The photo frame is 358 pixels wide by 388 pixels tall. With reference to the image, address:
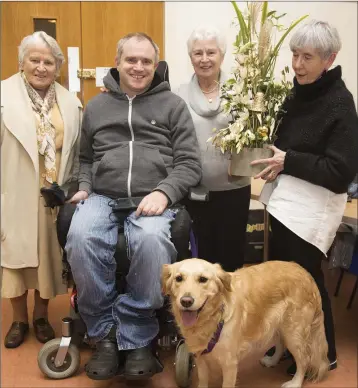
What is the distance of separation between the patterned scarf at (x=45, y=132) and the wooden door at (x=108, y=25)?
1.63 metres

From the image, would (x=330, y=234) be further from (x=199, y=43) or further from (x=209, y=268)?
(x=199, y=43)

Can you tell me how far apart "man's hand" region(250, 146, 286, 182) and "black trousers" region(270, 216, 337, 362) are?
0.73ft

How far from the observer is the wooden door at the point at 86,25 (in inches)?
144

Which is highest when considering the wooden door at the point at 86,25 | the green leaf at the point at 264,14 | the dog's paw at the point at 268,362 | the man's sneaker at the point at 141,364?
the wooden door at the point at 86,25

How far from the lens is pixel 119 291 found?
2086mm

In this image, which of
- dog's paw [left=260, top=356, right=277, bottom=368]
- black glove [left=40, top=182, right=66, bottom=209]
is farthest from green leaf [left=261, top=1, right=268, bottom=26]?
dog's paw [left=260, top=356, right=277, bottom=368]

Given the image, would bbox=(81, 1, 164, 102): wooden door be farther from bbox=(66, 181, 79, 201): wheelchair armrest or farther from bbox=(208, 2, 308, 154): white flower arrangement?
bbox=(208, 2, 308, 154): white flower arrangement

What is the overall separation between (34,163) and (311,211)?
1283mm

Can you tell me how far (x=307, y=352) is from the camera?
1999 millimetres

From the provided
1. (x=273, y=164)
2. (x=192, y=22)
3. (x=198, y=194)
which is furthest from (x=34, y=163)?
(x=192, y=22)

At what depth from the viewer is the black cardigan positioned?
71.7 inches

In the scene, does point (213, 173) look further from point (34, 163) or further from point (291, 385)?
point (291, 385)

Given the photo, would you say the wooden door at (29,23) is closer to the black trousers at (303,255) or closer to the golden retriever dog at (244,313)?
the black trousers at (303,255)

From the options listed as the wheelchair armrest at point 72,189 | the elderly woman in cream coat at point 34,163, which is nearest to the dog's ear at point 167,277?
the wheelchair armrest at point 72,189
